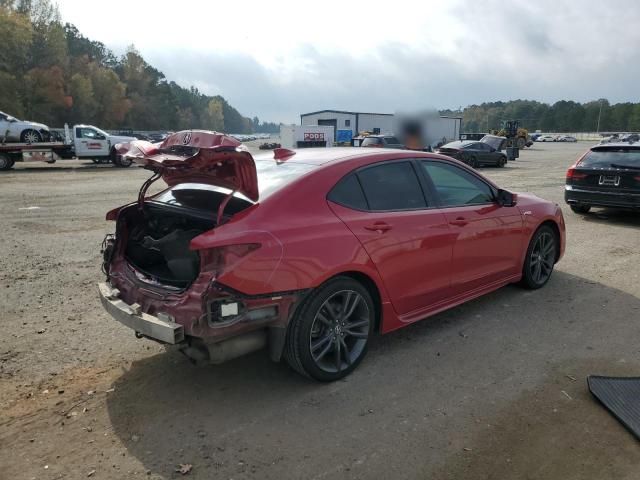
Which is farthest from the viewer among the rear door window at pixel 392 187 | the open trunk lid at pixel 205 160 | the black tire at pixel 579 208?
the black tire at pixel 579 208

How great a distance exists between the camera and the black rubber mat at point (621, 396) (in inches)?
123

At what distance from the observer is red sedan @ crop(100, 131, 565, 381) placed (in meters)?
3.05

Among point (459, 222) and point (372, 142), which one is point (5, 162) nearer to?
point (372, 142)

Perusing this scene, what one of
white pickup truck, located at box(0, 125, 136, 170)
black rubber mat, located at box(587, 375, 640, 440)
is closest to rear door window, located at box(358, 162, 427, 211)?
black rubber mat, located at box(587, 375, 640, 440)

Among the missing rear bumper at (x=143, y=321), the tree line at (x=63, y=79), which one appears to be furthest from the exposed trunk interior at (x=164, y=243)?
the tree line at (x=63, y=79)

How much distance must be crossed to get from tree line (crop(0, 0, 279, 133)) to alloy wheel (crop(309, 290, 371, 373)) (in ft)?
213

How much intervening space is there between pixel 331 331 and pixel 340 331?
0.27 ft

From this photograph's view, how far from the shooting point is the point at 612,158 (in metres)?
9.66

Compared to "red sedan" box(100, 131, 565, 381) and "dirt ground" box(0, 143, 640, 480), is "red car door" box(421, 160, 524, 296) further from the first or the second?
"dirt ground" box(0, 143, 640, 480)

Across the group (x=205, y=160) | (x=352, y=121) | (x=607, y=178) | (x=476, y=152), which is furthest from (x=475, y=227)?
(x=352, y=121)

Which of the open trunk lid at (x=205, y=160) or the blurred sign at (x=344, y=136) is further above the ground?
the blurred sign at (x=344, y=136)

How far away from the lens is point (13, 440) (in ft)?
9.65

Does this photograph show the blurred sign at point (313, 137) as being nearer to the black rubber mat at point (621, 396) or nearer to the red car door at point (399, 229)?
the red car door at point (399, 229)

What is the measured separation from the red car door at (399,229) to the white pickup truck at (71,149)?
737 inches
